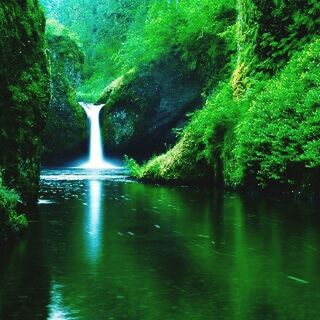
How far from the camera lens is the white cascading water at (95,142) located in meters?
33.1

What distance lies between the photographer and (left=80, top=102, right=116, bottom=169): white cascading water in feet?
109

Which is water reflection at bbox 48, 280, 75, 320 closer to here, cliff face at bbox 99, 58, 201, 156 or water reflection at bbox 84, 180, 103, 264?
water reflection at bbox 84, 180, 103, 264

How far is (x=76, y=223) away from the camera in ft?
32.0

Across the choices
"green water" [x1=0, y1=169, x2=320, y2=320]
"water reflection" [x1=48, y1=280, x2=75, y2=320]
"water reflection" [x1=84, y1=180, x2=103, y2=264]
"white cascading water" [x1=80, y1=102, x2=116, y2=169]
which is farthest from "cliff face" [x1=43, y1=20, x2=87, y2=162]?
"water reflection" [x1=48, y1=280, x2=75, y2=320]

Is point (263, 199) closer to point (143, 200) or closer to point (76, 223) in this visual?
point (143, 200)

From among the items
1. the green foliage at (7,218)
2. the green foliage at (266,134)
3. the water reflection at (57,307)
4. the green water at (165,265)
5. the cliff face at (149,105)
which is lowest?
the water reflection at (57,307)

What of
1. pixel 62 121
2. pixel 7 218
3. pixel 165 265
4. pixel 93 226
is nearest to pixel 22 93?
pixel 93 226

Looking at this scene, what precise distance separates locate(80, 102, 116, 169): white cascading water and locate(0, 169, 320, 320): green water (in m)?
21.5

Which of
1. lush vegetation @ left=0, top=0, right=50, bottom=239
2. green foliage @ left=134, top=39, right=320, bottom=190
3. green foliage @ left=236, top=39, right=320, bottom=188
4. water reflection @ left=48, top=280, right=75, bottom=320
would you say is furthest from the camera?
green foliage @ left=134, top=39, right=320, bottom=190

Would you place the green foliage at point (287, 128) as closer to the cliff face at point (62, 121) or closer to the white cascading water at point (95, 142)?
the white cascading water at point (95, 142)

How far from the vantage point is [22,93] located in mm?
10773

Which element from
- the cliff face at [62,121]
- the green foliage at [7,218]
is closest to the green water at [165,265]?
the green foliage at [7,218]

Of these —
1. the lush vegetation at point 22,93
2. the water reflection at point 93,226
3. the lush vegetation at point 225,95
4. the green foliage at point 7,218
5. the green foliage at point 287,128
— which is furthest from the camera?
the lush vegetation at point 225,95

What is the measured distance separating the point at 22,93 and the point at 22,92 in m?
0.17
